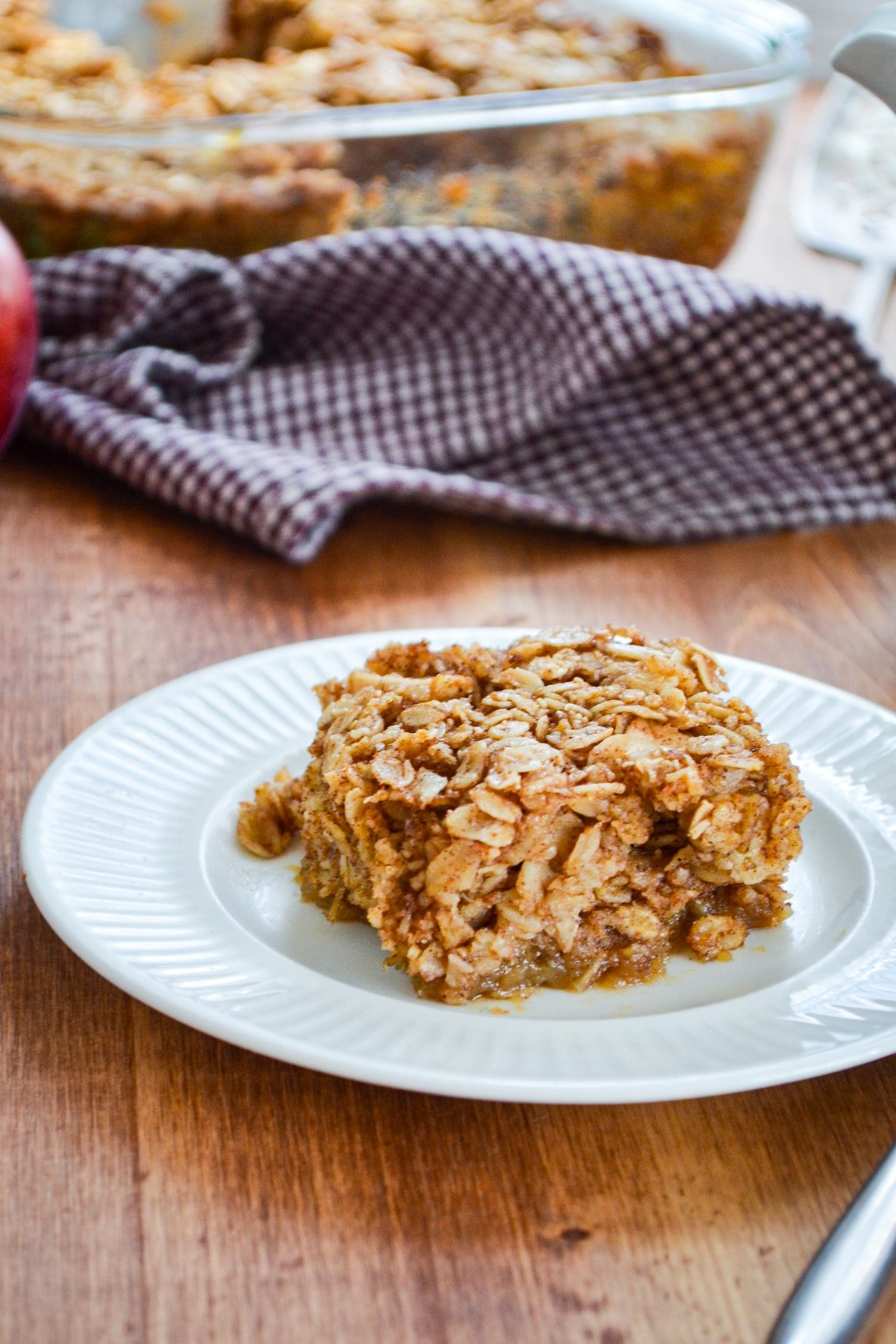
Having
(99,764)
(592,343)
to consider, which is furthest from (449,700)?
(592,343)

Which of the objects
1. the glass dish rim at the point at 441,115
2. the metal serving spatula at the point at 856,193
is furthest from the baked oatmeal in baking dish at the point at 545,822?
the metal serving spatula at the point at 856,193

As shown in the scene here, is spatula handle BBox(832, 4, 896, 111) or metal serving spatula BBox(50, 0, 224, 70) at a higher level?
spatula handle BBox(832, 4, 896, 111)

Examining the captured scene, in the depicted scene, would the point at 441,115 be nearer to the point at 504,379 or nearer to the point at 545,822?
the point at 504,379

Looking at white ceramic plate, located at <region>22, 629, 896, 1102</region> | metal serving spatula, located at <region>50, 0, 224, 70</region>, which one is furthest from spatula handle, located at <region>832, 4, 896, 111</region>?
metal serving spatula, located at <region>50, 0, 224, 70</region>

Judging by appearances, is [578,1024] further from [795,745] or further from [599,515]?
[599,515]

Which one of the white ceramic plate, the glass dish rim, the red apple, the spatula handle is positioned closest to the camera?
the white ceramic plate

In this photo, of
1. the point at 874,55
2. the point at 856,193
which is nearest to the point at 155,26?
the point at 856,193

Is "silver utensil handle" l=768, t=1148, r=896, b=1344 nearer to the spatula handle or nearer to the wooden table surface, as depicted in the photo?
the wooden table surface
